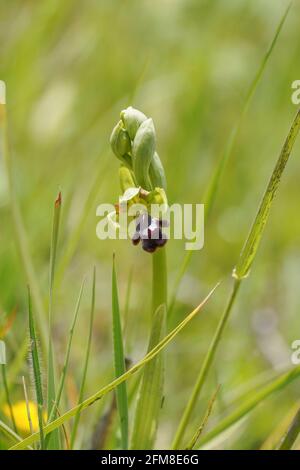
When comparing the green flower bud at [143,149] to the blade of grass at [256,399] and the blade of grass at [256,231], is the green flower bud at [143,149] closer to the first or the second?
the blade of grass at [256,231]

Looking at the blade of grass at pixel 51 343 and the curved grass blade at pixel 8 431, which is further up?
the blade of grass at pixel 51 343

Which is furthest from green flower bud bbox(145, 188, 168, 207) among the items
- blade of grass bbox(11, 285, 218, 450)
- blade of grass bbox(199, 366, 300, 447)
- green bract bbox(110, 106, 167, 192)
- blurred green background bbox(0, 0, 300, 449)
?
blurred green background bbox(0, 0, 300, 449)

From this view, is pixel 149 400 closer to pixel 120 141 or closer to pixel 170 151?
pixel 120 141

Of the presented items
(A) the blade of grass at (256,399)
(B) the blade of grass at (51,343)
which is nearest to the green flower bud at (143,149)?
(B) the blade of grass at (51,343)

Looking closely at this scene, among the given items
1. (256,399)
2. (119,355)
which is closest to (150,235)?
(119,355)

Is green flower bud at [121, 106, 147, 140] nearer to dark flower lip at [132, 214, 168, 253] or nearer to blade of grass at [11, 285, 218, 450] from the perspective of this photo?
dark flower lip at [132, 214, 168, 253]
